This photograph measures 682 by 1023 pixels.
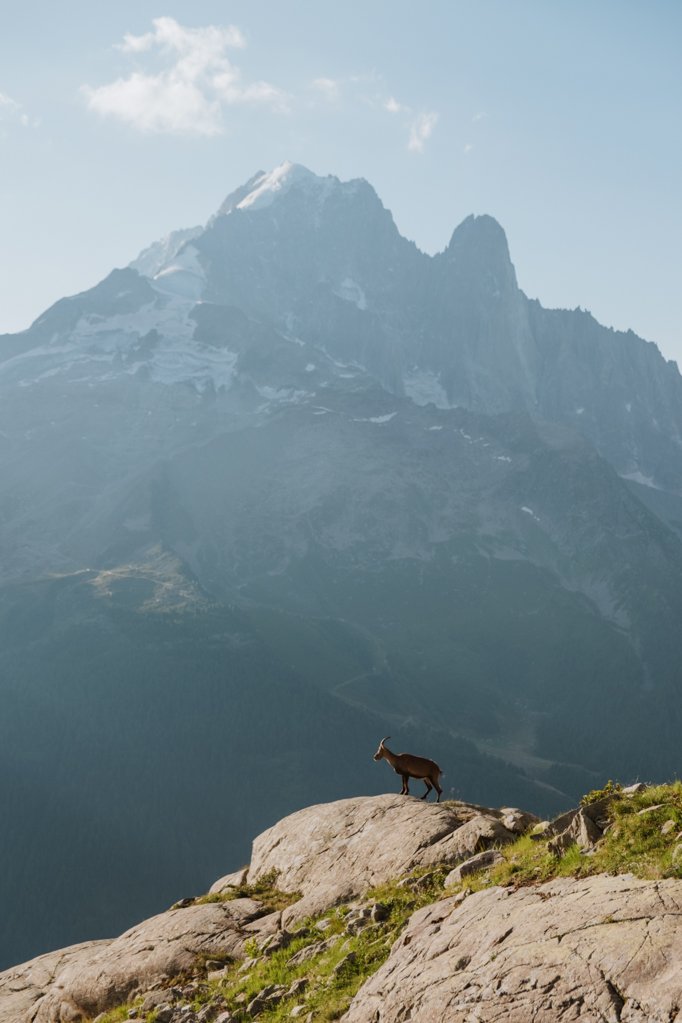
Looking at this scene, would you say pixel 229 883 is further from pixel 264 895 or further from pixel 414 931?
pixel 414 931

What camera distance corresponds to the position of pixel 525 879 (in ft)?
71.3

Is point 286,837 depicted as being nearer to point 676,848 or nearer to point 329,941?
point 329,941

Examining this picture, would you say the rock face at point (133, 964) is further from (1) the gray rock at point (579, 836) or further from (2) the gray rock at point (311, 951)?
(1) the gray rock at point (579, 836)

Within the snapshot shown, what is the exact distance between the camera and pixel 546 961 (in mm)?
17203

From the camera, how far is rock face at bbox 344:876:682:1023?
52.2ft

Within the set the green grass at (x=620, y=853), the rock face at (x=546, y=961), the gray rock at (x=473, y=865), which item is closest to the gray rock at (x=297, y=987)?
the rock face at (x=546, y=961)

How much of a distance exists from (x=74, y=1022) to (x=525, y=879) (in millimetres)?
15739

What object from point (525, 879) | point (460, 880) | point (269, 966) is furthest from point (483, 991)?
point (269, 966)

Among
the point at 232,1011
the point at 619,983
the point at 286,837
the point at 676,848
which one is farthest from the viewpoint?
the point at 286,837

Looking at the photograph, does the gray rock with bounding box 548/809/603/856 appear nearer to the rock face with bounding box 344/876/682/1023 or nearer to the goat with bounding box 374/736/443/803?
the rock face with bounding box 344/876/682/1023

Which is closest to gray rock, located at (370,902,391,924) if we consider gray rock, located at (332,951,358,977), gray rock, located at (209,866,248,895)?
gray rock, located at (332,951,358,977)

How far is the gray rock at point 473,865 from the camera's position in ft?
82.2

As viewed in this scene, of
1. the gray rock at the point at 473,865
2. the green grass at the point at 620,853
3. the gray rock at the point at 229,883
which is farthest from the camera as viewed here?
the gray rock at the point at 229,883

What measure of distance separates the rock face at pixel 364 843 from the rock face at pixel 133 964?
1.99m
